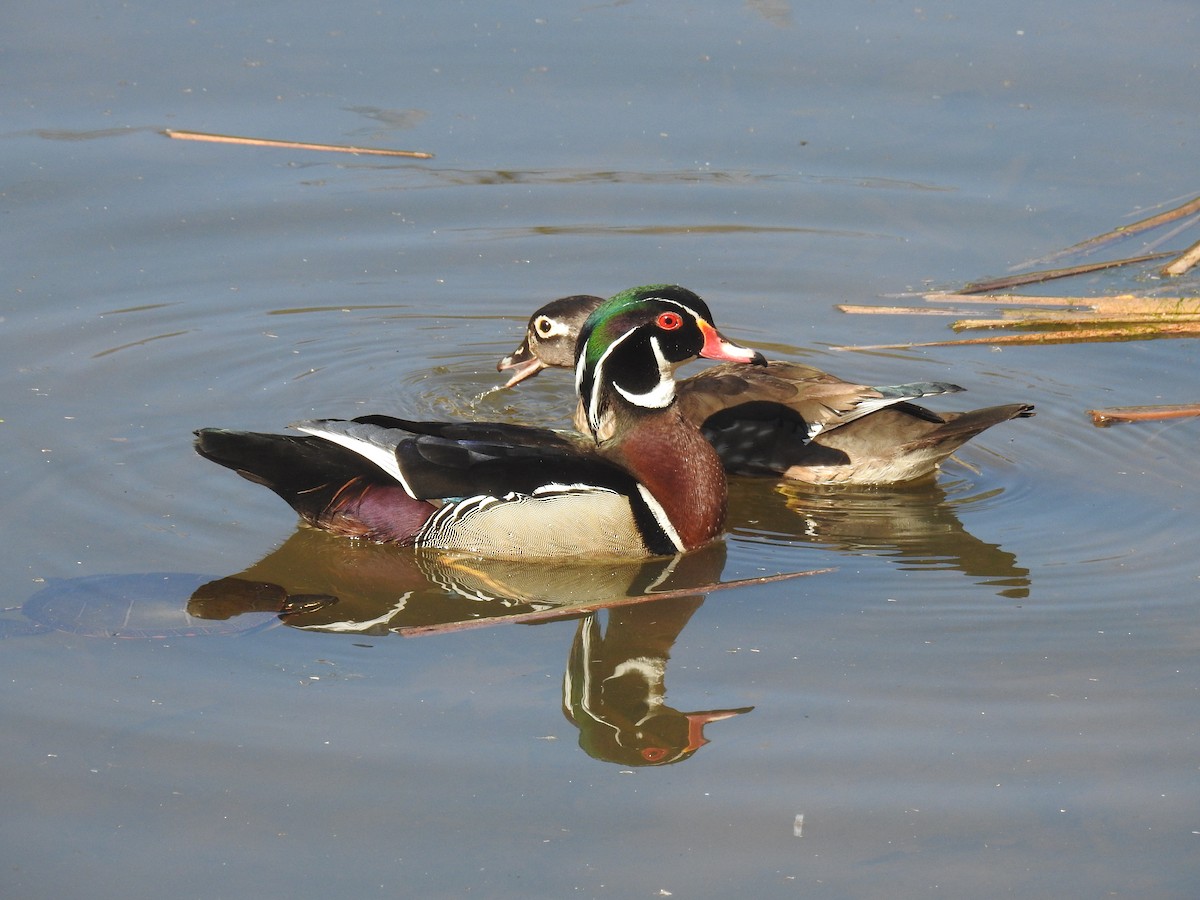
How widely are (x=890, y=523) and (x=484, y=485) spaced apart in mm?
1962

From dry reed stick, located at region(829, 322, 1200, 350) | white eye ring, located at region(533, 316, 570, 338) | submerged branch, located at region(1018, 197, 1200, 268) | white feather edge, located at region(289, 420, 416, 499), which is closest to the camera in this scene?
white feather edge, located at region(289, 420, 416, 499)

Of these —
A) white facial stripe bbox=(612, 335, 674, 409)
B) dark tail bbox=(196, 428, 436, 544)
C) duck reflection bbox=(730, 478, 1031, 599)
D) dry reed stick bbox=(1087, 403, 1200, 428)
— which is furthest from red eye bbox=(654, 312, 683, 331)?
dry reed stick bbox=(1087, 403, 1200, 428)

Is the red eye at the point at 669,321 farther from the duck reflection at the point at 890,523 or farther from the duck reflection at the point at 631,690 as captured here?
the duck reflection at the point at 631,690

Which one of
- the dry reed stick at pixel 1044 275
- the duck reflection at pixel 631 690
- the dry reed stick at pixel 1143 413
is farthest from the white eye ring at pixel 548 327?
the dry reed stick at pixel 1143 413

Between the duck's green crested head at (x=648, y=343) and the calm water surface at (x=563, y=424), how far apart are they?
0.83m

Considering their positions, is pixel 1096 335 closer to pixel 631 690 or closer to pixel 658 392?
pixel 658 392

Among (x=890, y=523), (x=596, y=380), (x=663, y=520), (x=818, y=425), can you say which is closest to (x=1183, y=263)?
(x=818, y=425)

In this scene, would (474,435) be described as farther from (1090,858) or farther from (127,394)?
(1090,858)

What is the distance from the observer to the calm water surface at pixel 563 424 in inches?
203

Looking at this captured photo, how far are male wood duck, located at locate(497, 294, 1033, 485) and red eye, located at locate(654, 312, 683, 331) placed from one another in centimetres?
77

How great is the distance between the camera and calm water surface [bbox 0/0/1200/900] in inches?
203

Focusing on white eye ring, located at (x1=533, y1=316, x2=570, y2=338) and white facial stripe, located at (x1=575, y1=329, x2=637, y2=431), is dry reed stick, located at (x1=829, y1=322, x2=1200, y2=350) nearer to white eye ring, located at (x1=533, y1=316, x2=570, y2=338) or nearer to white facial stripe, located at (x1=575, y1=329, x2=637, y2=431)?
white eye ring, located at (x1=533, y1=316, x2=570, y2=338)

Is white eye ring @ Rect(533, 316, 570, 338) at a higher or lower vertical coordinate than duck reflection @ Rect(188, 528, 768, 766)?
higher

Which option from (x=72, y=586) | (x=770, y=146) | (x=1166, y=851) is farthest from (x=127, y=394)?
(x=1166, y=851)
